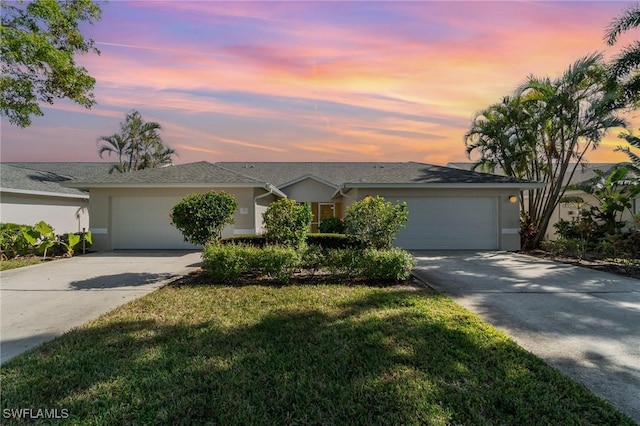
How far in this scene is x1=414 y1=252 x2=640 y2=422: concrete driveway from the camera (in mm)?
3410

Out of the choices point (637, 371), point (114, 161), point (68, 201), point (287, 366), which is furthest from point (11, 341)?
point (114, 161)

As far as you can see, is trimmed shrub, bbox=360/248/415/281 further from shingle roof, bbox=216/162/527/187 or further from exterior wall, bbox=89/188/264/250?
exterior wall, bbox=89/188/264/250

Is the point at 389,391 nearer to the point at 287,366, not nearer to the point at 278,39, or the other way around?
the point at 287,366

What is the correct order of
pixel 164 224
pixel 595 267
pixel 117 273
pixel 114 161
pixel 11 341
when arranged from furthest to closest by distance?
1. pixel 114 161
2. pixel 164 224
3. pixel 595 267
4. pixel 117 273
5. pixel 11 341

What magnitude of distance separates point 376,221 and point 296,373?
5145 mm

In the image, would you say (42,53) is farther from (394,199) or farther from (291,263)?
(394,199)

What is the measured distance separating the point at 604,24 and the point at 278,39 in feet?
34.7

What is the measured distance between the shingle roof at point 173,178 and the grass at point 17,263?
3.48 metres

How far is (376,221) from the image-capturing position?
798 cm

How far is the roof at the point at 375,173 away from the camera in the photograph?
13.6 meters

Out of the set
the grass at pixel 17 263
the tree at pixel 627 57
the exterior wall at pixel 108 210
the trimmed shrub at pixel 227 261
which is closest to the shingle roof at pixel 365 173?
the tree at pixel 627 57

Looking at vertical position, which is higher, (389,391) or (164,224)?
(164,224)

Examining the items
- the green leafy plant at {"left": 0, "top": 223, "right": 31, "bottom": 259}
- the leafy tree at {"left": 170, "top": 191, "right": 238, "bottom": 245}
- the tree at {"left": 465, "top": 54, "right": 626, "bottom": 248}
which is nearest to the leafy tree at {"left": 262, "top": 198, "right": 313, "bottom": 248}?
the leafy tree at {"left": 170, "top": 191, "right": 238, "bottom": 245}

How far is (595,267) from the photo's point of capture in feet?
30.6
